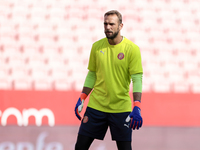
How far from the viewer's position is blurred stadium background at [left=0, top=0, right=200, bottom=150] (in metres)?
5.35

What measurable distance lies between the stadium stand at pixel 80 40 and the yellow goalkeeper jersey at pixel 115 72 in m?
3.74

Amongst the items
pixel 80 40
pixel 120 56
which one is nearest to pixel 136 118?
pixel 120 56

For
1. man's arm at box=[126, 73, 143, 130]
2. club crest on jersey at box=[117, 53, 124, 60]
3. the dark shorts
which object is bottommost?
the dark shorts

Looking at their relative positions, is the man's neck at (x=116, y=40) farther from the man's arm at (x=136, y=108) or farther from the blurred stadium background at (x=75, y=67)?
the blurred stadium background at (x=75, y=67)

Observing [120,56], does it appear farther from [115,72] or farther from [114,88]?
[114,88]

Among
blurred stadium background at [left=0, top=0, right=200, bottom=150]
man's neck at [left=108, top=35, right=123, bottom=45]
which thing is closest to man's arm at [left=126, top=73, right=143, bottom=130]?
man's neck at [left=108, top=35, right=123, bottom=45]

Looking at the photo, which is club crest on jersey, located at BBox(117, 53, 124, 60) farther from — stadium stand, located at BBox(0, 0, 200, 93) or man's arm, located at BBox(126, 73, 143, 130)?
stadium stand, located at BBox(0, 0, 200, 93)

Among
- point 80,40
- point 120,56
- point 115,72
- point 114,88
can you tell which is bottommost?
point 114,88

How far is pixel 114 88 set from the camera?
272 cm

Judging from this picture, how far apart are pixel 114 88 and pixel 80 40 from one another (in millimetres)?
5364

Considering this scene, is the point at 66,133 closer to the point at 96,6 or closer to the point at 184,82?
the point at 184,82

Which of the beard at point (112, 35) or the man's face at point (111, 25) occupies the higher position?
the man's face at point (111, 25)

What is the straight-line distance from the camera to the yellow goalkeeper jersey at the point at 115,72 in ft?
8.80

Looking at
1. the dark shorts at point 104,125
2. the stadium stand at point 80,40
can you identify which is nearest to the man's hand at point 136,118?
the dark shorts at point 104,125
